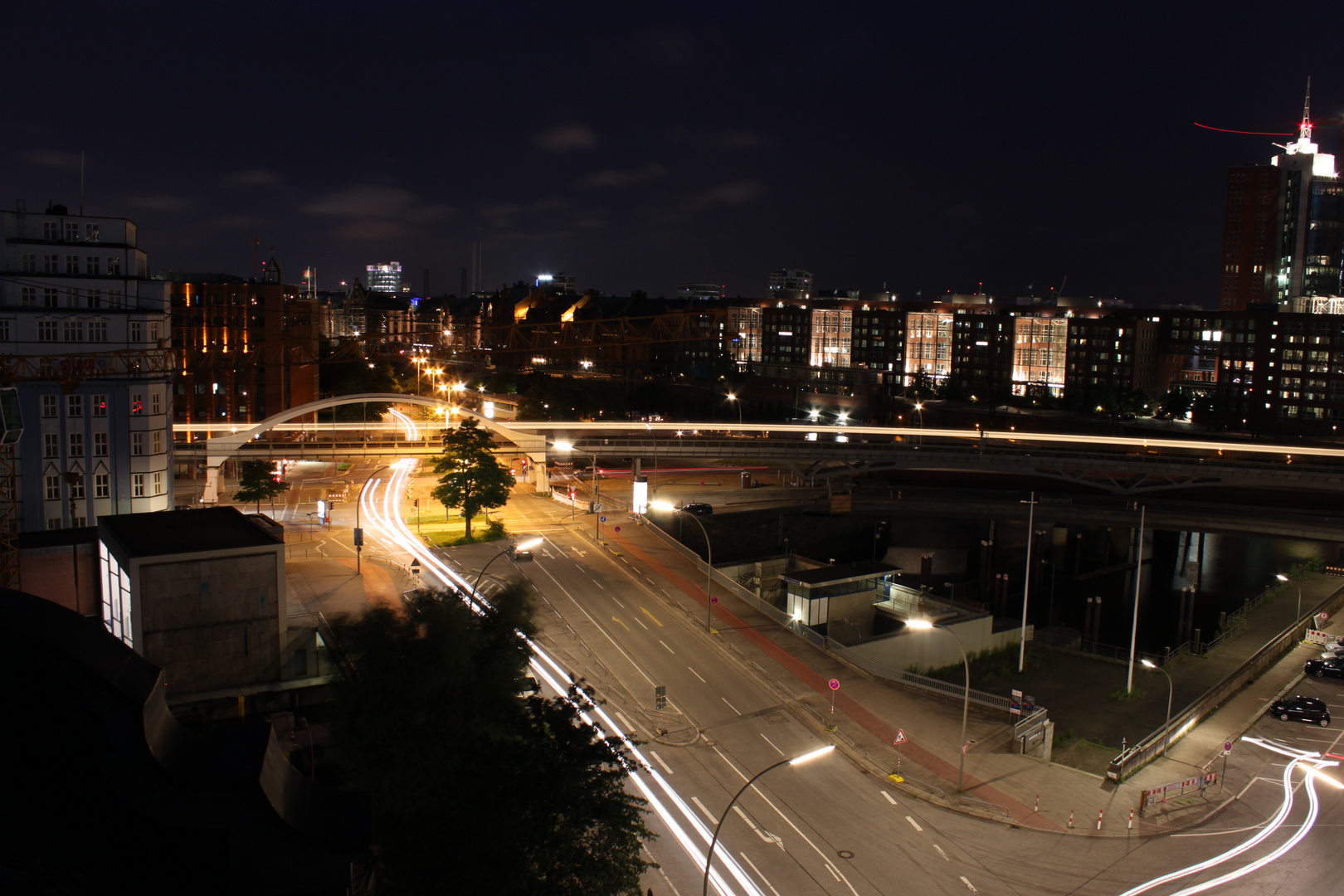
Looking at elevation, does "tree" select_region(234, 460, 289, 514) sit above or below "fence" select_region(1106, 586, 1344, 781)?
above

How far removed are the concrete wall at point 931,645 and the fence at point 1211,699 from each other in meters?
8.09

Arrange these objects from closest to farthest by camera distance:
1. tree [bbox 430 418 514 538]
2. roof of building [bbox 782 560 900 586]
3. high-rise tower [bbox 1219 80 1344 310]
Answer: roof of building [bbox 782 560 900 586] < tree [bbox 430 418 514 538] < high-rise tower [bbox 1219 80 1344 310]

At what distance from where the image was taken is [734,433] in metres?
79.4

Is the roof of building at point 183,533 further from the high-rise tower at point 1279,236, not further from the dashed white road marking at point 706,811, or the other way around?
the high-rise tower at point 1279,236

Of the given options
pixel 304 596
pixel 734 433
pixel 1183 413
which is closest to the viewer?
pixel 304 596

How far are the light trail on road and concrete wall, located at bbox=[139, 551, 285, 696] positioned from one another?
189 inches

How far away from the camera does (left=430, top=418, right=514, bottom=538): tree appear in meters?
42.2

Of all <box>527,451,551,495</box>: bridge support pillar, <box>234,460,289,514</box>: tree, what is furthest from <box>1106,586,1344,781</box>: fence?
<box>234,460,289,514</box>: tree

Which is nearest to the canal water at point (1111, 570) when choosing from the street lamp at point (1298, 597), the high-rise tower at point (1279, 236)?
the street lamp at point (1298, 597)

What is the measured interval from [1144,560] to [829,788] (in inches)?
1819

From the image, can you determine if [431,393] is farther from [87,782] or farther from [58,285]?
[87,782]

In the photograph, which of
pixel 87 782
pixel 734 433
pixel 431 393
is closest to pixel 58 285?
pixel 87 782

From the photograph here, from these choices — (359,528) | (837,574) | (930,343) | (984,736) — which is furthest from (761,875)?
(930,343)

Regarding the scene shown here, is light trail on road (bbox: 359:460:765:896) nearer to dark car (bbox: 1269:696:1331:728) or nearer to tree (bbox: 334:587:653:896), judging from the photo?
tree (bbox: 334:587:653:896)
